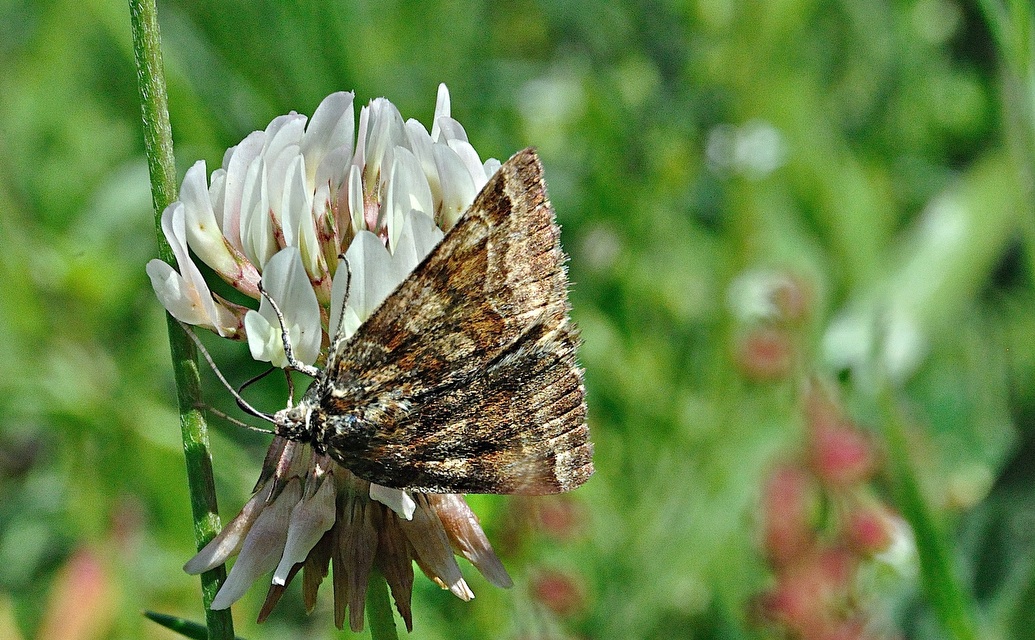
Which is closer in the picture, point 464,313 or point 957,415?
A: point 464,313

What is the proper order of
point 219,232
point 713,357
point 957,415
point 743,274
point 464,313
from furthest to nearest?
point 743,274 → point 713,357 → point 957,415 → point 219,232 → point 464,313

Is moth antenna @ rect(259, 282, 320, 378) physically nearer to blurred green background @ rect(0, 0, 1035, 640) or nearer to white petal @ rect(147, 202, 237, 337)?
white petal @ rect(147, 202, 237, 337)

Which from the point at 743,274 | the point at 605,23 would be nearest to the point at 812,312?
the point at 743,274

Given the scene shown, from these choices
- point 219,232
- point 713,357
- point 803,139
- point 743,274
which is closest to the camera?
point 219,232

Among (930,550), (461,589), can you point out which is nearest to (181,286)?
(461,589)

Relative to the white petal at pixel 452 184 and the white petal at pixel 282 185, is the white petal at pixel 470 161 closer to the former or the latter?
the white petal at pixel 452 184

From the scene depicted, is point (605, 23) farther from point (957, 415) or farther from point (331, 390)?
point (331, 390)

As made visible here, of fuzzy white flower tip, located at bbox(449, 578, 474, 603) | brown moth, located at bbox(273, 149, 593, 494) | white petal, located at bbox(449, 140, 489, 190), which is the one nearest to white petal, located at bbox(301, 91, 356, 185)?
white petal, located at bbox(449, 140, 489, 190)

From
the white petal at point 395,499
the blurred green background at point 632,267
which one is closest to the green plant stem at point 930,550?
the blurred green background at point 632,267
